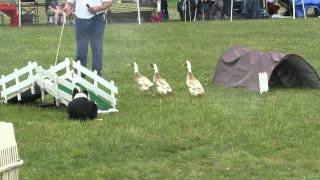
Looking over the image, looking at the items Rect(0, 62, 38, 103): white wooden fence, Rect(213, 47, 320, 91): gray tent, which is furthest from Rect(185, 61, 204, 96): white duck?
Rect(0, 62, 38, 103): white wooden fence

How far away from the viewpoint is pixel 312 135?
6688 millimetres

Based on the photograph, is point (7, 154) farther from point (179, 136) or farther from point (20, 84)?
point (20, 84)

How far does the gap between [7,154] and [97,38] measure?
5580 millimetres

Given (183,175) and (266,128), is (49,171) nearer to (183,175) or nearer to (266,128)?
(183,175)

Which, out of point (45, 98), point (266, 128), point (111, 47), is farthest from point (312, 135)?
point (111, 47)

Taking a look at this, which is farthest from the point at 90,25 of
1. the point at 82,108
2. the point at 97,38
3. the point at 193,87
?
the point at 82,108

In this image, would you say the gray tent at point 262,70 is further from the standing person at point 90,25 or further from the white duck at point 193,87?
the standing person at point 90,25

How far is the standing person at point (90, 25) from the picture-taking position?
9157 millimetres

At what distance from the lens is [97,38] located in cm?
941

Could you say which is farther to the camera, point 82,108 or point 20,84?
point 20,84

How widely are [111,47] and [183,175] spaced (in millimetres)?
11120

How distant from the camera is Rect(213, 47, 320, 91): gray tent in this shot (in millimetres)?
9570

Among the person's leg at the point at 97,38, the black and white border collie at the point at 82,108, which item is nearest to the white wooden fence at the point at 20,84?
the black and white border collie at the point at 82,108

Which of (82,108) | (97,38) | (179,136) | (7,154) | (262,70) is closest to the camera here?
(7,154)
